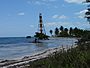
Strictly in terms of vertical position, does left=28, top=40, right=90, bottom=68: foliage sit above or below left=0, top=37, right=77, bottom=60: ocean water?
above

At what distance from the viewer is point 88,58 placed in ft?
25.1

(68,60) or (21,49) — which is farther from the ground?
(68,60)

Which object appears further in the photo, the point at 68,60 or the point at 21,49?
the point at 21,49

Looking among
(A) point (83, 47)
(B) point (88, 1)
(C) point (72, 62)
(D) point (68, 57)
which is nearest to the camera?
(C) point (72, 62)

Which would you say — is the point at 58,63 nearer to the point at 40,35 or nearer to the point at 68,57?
the point at 68,57

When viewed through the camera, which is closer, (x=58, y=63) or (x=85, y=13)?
(x=58, y=63)

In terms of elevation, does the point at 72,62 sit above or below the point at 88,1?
below

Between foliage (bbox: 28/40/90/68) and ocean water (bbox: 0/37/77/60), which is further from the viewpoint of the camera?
ocean water (bbox: 0/37/77/60)

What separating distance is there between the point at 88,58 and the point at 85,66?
0.63 m

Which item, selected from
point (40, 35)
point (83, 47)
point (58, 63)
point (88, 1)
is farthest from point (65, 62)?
point (40, 35)

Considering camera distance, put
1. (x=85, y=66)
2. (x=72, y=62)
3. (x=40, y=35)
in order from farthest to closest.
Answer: (x=40, y=35) → (x=72, y=62) → (x=85, y=66)

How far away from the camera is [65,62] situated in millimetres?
7836

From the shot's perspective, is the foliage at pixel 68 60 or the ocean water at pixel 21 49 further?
the ocean water at pixel 21 49

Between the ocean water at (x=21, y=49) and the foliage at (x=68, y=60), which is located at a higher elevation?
the foliage at (x=68, y=60)
